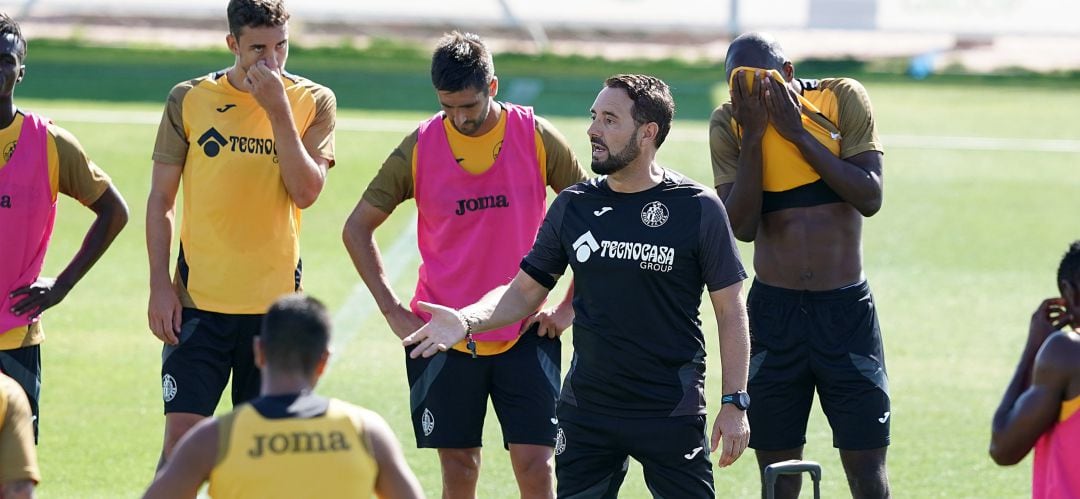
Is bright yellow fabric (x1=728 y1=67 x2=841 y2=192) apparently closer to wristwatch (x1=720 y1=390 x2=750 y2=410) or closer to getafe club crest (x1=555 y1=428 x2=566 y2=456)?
wristwatch (x1=720 y1=390 x2=750 y2=410)

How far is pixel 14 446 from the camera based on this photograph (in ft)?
16.2

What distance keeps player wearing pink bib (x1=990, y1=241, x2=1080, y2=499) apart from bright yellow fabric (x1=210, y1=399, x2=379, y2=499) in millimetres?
2160

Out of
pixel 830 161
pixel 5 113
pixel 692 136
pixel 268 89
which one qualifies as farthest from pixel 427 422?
pixel 692 136

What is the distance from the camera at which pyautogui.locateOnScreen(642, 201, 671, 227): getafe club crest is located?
5957 mm

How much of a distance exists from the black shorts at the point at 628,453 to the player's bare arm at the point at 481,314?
447mm

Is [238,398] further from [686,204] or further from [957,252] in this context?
[957,252]

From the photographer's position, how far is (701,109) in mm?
16984

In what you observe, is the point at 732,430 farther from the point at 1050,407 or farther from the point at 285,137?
the point at 285,137

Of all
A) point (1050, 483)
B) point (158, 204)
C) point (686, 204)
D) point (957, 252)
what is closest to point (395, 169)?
point (158, 204)

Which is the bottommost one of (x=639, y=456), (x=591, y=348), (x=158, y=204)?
(x=639, y=456)

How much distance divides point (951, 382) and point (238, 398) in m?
5.21

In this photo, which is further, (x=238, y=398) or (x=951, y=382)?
(x=951, y=382)

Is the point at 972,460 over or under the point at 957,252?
under

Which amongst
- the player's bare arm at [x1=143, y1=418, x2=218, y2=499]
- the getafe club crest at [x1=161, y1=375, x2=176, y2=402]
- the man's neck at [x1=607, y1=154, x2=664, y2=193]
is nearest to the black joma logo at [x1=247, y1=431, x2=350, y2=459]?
the player's bare arm at [x1=143, y1=418, x2=218, y2=499]
